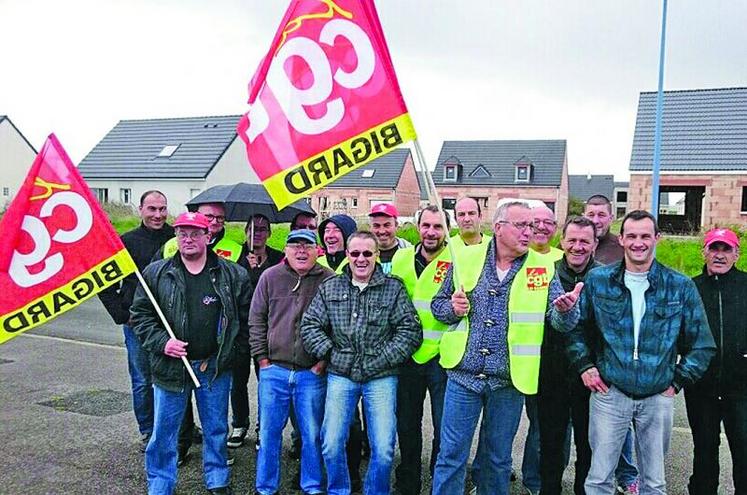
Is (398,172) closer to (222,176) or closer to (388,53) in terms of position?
(222,176)

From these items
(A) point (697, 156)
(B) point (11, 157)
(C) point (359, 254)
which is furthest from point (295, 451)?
(B) point (11, 157)

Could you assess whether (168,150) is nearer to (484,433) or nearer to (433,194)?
(433,194)

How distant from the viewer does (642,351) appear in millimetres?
3723

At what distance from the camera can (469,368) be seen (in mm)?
3932

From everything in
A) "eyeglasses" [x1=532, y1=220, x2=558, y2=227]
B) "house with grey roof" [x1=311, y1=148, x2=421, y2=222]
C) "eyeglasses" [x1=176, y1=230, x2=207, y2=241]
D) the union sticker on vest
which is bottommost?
the union sticker on vest

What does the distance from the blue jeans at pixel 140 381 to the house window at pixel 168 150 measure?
1438 inches

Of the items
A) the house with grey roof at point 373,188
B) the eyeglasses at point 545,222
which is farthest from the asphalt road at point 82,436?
the house with grey roof at point 373,188

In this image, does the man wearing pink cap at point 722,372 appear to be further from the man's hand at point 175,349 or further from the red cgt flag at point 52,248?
the red cgt flag at point 52,248

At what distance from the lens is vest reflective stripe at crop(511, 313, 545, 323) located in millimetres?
3846

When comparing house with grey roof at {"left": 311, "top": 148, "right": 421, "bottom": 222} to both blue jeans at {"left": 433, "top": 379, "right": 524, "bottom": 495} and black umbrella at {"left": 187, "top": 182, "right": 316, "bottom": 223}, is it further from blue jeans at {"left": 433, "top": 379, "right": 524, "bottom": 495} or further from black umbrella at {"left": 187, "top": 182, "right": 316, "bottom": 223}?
blue jeans at {"left": 433, "top": 379, "right": 524, "bottom": 495}

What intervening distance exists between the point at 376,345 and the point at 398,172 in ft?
142

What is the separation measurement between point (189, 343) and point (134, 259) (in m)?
1.36

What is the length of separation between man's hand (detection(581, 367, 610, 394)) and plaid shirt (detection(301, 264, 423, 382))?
3.44 feet

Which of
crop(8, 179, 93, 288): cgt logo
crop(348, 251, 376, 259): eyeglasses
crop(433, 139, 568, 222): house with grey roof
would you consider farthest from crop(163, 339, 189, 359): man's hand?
crop(433, 139, 568, 222): house with grey roof
